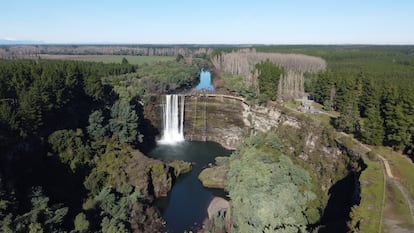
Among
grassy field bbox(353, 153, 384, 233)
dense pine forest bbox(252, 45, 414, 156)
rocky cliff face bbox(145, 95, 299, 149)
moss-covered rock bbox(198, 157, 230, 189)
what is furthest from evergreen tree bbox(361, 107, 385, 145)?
rocky cliff face bbox(145, 95, 299, 149)

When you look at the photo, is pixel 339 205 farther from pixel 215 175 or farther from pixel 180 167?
pixel 180 167

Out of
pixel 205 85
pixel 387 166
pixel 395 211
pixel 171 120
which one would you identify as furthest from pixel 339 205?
pixel 205 85

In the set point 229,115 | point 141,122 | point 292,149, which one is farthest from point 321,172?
point 141,122

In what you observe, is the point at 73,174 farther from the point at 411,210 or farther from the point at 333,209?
the point at 411,210

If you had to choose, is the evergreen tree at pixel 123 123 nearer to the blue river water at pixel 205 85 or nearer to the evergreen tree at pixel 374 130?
the blue river water at pixel 205 85

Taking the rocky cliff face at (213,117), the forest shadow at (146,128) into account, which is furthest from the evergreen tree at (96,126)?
the rocky cliff face at (213,117)

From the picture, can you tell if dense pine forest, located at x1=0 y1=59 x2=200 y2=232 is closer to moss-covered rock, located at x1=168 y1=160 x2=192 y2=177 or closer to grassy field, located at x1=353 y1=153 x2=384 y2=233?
moss-covered rock, located at x1=168 y1=160 x2=192 y2=177

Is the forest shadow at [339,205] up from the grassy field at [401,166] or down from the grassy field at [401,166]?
down
